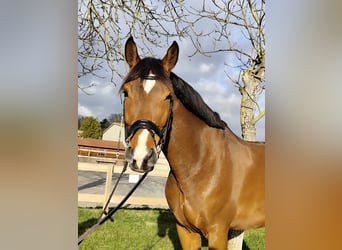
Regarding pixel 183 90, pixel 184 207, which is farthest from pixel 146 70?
pixel 184 207

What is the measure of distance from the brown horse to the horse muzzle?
3 centimetres

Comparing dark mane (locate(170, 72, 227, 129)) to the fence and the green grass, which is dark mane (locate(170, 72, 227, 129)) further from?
the green grass

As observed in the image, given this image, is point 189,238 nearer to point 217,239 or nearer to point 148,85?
point 217,239

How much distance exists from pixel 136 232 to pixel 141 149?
3.27 feet

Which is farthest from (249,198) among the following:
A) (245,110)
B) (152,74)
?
(152,74)

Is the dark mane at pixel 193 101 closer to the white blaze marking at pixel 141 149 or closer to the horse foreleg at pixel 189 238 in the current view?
the white blaze marking at pixel 141 149

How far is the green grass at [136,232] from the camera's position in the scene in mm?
1394

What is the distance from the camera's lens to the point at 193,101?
3.09 ft

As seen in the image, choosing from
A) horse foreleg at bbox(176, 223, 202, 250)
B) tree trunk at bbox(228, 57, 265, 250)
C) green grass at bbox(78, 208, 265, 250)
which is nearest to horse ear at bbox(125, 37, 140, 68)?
tree trunk at bbox(228, 57, 265, 250)

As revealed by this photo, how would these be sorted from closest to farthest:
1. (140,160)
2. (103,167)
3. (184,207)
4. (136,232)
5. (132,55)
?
(140,160)
(132,55)
(184,207)
(103,167)
(136,232)

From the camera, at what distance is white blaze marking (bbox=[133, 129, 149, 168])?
2.47 feet

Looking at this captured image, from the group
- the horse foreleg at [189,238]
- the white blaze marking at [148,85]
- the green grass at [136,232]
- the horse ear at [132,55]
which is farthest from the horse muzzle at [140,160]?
the green grass at [136,232]
